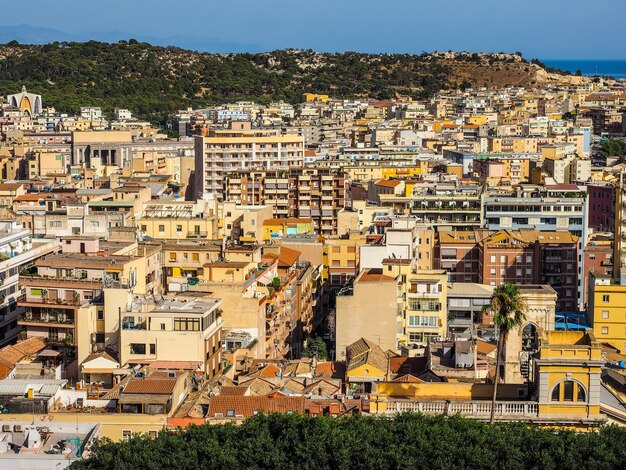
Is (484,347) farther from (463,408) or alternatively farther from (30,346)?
(30,346)

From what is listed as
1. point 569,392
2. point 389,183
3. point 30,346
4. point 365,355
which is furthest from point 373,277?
point 389,183

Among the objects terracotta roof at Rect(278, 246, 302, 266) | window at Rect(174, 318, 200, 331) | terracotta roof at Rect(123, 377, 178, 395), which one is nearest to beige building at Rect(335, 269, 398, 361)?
window at Rect(174, 318, 200, 331)

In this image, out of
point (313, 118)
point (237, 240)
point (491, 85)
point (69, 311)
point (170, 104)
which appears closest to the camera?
point (69, 311)

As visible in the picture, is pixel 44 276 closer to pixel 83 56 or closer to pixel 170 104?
pixel 170 104

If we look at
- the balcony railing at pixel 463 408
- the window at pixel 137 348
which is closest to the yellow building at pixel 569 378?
the balcony railing at pixel 463 408

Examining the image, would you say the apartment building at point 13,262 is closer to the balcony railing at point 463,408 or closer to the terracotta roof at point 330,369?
the terracotta roof at point 330,369

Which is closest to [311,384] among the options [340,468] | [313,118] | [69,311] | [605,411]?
[340,468]
